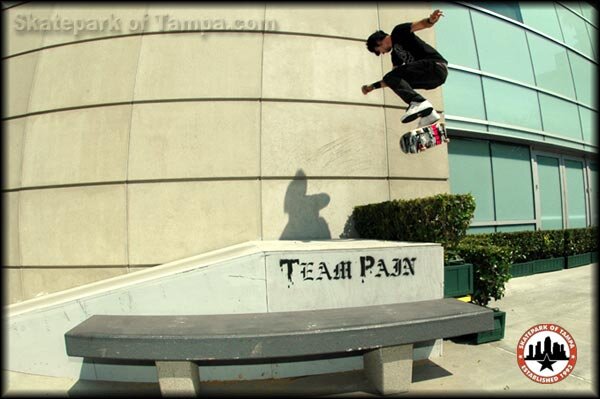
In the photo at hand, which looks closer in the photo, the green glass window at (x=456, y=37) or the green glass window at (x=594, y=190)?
the green glass window at (x=456, y=37)

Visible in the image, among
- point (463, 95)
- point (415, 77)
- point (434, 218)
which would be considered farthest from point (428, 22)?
point (463, 95)

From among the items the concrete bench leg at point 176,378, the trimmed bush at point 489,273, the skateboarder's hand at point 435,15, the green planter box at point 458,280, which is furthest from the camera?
the trimmed bush at point 489,273

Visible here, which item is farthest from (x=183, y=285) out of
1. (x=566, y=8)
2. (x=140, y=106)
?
(x=566, y=8)

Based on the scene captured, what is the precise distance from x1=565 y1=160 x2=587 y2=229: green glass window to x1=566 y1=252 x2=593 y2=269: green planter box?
112 centimetres

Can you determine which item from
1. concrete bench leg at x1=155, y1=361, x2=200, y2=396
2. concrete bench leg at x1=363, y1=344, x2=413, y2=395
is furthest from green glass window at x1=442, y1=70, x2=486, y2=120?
concrete bench leg at x1=155, y1=361, x2=200, y2=396

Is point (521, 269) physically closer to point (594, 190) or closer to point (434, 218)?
point (434, 218)

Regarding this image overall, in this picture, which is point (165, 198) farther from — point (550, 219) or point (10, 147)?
point (550, 219)

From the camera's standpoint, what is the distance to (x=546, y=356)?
336 cm

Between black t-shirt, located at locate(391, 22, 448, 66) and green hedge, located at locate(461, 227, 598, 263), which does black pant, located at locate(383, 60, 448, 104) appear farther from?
green hedge, located at locate(461, 227, 598, 263)

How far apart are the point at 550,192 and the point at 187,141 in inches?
426

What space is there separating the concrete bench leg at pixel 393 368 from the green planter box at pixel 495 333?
157cm

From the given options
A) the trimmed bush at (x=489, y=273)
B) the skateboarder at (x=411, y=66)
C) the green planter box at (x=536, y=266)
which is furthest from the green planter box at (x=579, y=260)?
the skateboarder at (x=411, y=66)

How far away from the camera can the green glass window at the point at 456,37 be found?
774 centimetres

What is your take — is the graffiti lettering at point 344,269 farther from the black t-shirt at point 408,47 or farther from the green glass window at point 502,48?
the green glass window at point 502,48
